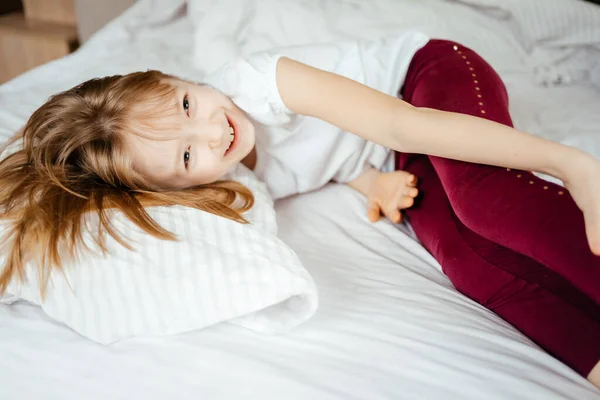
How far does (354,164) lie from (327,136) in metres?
0.08

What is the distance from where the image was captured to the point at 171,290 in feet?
2.46

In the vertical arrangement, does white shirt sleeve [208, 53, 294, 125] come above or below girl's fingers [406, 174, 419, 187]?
above

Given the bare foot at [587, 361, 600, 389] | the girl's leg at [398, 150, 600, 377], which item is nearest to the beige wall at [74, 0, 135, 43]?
the girl's leg at [398, 150, 600, 377]

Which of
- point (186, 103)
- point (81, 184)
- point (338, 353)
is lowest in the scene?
point (338, 353)

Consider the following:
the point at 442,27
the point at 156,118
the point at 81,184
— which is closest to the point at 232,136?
the point at 156,118

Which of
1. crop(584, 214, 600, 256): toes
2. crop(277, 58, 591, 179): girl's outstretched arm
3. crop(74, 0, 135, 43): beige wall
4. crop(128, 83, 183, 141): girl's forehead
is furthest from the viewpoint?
crop(74, 0, 135, 43): beige wall

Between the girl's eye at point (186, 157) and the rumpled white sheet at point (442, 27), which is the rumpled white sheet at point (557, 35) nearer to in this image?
the rumpled white sheet at point (442, 27)

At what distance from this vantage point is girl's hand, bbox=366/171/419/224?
1.02 m

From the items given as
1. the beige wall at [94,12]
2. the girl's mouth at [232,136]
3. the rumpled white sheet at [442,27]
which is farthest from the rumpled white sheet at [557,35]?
the beige wall at [94,12]

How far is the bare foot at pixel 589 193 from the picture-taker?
647 mm

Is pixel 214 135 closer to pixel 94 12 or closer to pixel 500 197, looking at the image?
pixel 500 197

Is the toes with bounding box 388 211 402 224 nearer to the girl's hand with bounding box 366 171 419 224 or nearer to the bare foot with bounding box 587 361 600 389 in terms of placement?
Answer: the girl's hand with bounding box 366 171 419 224

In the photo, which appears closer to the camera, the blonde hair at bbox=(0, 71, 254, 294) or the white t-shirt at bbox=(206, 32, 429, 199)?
the blonde hair at bbox=(0, 71, 254, 294)

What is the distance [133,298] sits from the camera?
75 centimetres
